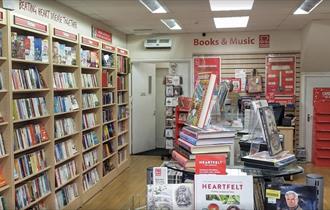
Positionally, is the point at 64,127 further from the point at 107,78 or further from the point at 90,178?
the point at 107,78

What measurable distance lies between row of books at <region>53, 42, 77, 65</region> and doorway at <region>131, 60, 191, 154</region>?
11.9 feet

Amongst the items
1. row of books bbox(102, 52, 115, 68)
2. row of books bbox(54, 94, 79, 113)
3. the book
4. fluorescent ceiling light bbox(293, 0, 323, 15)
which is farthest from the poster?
row of books bbox(102, 52, 115, 68)

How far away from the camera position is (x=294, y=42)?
8039 mm

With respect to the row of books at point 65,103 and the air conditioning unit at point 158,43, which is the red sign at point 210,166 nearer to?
A: the row of books at point 65,103

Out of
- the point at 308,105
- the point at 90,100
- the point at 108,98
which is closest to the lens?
the point at 90,100

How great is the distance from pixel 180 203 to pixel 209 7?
4.24m

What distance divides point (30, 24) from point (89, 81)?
1848 millimetres

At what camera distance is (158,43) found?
8.40 meters

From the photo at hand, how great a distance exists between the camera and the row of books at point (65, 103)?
4.63m

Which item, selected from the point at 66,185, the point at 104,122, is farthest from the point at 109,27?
the point at 66,185

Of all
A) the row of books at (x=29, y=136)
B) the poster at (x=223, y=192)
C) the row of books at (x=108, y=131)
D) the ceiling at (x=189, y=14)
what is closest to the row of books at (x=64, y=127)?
the row of books at (x=29, y=136)

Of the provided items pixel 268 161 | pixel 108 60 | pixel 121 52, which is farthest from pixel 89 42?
pixel 268 161

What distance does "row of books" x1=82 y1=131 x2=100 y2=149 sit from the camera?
5551 millimetres

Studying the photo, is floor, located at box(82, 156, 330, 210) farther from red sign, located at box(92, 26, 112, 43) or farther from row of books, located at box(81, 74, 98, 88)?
red sign, located at box(92, 26, 112, 43)
